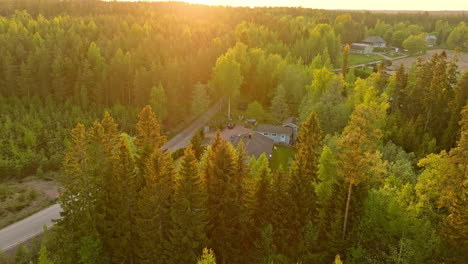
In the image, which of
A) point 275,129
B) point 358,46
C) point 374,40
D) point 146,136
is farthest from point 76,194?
point 374,40

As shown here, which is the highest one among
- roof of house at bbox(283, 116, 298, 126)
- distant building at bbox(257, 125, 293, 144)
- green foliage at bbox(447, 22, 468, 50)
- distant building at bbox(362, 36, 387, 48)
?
green foliage at bbox(447, 22, 468, 50)

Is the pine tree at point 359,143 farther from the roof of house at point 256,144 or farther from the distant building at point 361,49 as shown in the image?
the distant building at point 361,49

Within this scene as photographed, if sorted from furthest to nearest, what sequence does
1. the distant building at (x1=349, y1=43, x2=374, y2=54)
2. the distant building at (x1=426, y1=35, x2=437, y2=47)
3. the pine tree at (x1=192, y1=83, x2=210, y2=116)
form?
the distant building at (x1=426, y1=35, x2=437, y2=47) < the distant building at (x1=349, y1=43, x2=374, y2=54) < the pine tree at (x1=192, y1=83, x2=210, y2=116)

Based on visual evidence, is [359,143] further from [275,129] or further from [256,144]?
[275,129]

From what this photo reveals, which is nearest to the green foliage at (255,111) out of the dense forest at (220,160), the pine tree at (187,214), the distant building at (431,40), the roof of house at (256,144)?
the dense forest at (220,160)

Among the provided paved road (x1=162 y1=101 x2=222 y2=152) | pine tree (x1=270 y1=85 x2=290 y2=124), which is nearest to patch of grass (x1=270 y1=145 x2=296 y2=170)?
pine tree (x1=270 y1=85 x2=290 y2=124)

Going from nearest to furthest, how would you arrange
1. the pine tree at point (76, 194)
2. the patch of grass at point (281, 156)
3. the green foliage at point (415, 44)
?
1. the pine tree at point (76, 194)
2. the patch of grass at point (281, 156)
3. the green foliage at point (415, 44)

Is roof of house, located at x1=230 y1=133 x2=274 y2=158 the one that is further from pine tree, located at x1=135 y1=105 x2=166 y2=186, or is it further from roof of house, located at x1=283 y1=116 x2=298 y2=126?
pine tree, located at x1=135 y1=105 x2=166 y2=186
